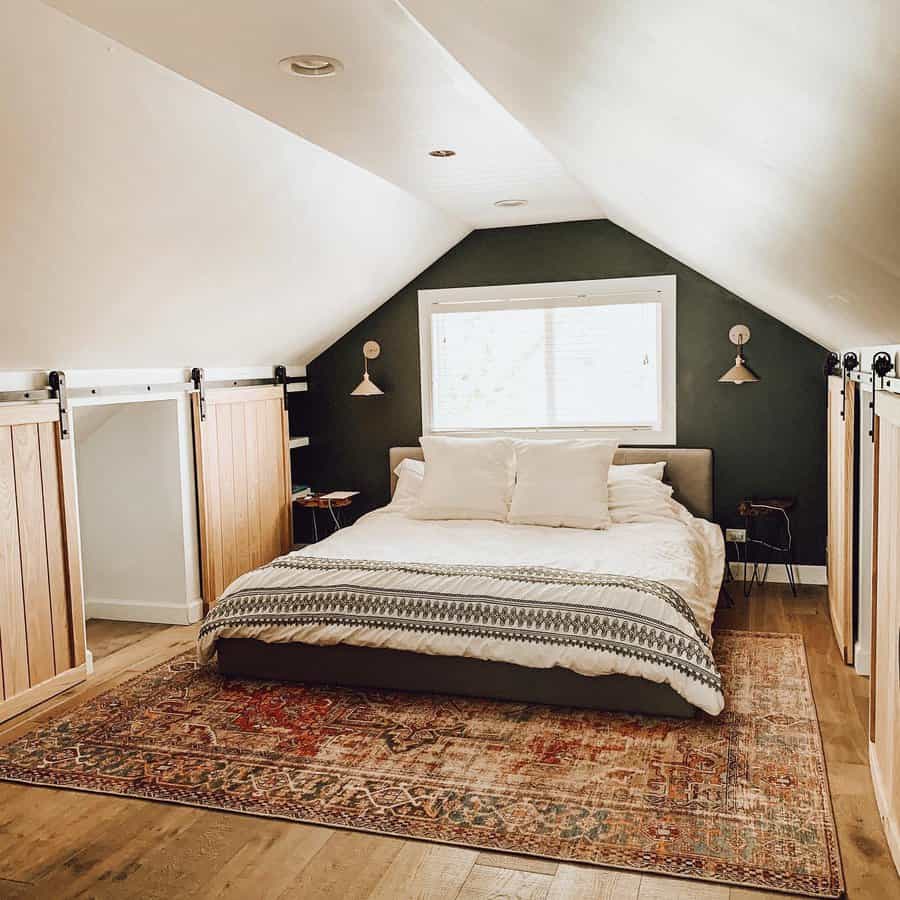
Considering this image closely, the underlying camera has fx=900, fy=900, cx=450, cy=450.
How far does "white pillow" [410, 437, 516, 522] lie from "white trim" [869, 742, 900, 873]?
8.28ft

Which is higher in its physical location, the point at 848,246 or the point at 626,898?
the point at 848,246

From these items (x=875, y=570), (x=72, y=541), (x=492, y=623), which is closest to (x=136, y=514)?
(x=72, y=541)

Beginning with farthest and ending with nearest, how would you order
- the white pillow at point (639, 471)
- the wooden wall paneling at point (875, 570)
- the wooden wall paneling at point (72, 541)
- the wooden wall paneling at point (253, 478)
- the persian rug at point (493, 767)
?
the wooden wall paneling at point (253, 478), the white pillow at point (639, 471), the wooden wall paneling at point (72, 541), the wooden wall paneling at point (875, 570), the persian rug at point (493, 767)

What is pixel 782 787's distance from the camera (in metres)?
2.96

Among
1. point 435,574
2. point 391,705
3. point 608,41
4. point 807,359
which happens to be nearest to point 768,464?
point 807,359

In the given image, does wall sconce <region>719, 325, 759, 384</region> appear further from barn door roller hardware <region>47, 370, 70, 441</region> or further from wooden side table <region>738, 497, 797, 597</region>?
barn door roller hardware <region>47, 370, 70, 441</region>

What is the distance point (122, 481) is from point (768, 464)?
152 inches

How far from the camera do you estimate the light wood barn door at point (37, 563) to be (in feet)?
12.3

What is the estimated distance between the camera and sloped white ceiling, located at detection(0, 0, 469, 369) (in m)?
2.45

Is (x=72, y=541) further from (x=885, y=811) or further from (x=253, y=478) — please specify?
(x=885, y=811)

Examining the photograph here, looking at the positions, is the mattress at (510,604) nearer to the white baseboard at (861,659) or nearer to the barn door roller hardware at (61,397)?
the white baseboard at (861,659)

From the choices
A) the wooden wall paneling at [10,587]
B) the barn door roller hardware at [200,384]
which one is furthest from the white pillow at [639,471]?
the wooden wall paneling at [10,587]

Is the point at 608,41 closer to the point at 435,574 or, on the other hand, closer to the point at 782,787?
the point at 782,787

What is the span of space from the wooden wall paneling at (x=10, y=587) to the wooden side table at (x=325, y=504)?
2.29 meters
